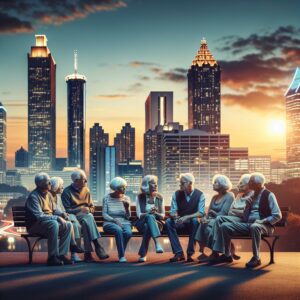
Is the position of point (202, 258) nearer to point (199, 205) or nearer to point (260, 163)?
point (199, 205)

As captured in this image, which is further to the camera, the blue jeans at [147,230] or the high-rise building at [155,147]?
the high-rise building at [155,147]

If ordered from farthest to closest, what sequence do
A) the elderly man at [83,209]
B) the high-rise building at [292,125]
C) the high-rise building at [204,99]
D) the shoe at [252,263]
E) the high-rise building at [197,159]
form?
the high-rise building at [204,99] → the high-rise building at [197,159] → the high-rise building at [292,125] → the elderly man at [83,209] → the shoe at [252,263]

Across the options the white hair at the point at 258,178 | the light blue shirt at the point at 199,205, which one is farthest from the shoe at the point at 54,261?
the white hair at the point at 258,178

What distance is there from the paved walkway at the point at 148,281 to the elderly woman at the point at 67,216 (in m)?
0.33

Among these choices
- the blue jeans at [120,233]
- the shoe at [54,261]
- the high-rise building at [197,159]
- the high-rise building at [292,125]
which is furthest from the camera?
the high-rise building at [197,159]

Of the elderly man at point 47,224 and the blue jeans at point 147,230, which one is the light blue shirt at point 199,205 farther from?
the elderly man at point 47,224

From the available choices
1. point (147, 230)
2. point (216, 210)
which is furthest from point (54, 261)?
point (216, 210)

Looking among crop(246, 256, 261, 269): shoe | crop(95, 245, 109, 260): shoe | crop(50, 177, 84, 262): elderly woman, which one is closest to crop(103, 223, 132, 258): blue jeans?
crop(95, 245, 109, 260): shoe

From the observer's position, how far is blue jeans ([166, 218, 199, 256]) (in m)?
8.52

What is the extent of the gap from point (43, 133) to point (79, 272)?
194690mm

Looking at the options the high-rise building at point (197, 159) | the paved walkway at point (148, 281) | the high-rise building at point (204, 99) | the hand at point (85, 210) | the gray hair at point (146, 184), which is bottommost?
the paved walkway at point (148, 281)

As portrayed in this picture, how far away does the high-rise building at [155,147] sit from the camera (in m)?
176

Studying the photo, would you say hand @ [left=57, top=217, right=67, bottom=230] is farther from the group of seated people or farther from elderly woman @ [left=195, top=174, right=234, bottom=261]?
elderly woman @ [left=195, top=174, right=234, bottom=261]

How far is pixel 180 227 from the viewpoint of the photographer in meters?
8.59
